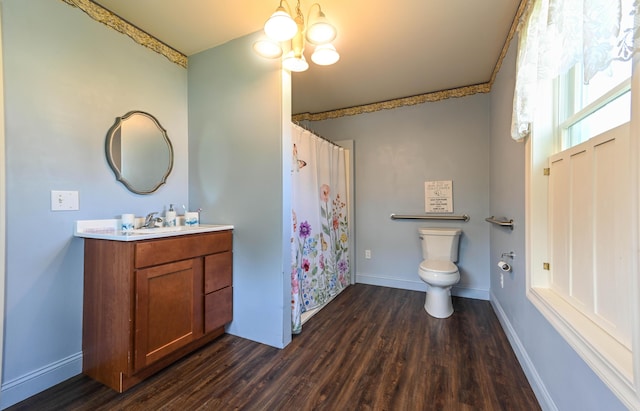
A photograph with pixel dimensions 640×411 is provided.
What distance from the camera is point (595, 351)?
860mm

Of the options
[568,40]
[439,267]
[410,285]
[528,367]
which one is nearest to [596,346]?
[528,367]

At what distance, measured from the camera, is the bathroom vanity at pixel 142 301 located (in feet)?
4.45

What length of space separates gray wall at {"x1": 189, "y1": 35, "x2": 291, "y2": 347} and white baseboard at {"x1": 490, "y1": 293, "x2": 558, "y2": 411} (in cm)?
147

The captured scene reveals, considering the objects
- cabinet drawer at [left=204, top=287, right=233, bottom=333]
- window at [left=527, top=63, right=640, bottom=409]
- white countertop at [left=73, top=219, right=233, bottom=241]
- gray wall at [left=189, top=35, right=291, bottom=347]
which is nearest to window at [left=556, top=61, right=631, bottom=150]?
window at [left=527, top=63, right=640, bottom=409]

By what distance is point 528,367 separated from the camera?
1458 mm

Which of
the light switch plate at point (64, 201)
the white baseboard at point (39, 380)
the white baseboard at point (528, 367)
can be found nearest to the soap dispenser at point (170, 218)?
the light switch plate at point (64, 201)

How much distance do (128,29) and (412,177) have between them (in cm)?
285

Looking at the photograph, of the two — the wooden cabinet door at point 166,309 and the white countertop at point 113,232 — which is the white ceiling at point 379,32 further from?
the wooden cabinet door at point 166,309

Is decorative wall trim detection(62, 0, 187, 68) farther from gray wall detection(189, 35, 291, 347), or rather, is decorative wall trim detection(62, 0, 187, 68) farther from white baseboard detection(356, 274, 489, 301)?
white baseboard detection(356, 274, 489, 301)

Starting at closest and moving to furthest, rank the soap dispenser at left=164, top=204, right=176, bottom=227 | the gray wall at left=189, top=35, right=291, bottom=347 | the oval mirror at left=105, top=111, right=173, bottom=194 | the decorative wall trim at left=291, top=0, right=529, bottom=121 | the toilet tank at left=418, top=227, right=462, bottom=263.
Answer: the oval mirror at left=105, top=111, right=173, bottom=194 → the gray wall at left=189, top=35, right=291, bottom=347 → the soap dispenser at left=164, top=204, right=176, bottom=227 → the decorative wall trim at left=291, top=0, right=529, bottom=121 → the toilet tank at left=418, top=227, right=462, bottom=263

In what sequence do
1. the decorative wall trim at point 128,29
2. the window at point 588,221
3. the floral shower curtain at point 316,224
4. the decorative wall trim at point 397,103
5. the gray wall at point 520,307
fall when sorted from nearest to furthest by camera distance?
the window at point 588,221, the gray wall at point 520,307, the decorative wall trim at point 128,29, the floral shower curtain at point 316,224, the decorative wall trim at point 397,103

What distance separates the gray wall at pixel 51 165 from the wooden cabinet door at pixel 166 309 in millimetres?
517

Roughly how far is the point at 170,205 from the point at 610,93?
2.59m

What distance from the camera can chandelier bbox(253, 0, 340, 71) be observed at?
1313mm
